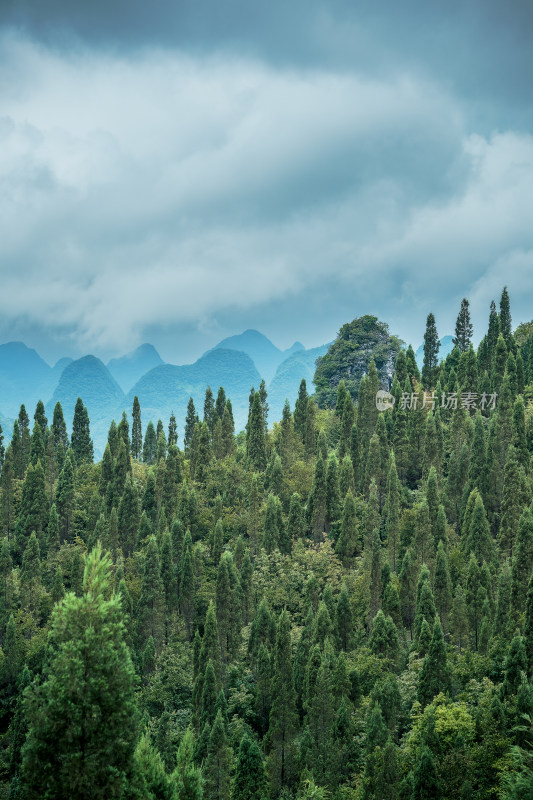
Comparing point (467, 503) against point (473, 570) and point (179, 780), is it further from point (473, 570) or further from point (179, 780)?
point (179, 780)

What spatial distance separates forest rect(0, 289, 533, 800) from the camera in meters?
14.7

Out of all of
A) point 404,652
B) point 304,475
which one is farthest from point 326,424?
point 404,652

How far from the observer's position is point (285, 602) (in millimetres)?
61750

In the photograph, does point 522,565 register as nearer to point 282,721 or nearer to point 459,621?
point 459,621

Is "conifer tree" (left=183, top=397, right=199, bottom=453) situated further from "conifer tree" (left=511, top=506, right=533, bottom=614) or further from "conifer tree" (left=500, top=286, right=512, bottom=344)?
"conifer tree" (left=511, top=506, right=533, bottom=614)

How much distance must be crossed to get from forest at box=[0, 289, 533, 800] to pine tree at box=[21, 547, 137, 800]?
0.04 meters

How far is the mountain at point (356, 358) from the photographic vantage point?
120500 mm

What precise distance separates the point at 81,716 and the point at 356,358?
11210 centimetres

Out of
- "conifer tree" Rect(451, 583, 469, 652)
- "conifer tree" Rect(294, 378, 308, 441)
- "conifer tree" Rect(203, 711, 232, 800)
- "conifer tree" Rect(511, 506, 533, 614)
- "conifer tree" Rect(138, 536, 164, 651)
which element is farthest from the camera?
"conifer tree" Rect(294, 378, 308, 441)

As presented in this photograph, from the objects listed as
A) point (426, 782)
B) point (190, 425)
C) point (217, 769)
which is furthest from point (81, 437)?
point (426, 782)

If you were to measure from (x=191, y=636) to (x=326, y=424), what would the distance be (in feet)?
134

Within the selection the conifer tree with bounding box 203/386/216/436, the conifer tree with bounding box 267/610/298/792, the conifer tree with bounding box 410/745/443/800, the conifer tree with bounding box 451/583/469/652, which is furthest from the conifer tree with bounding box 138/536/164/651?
the conifer tree with bounding box 203/386/216/436

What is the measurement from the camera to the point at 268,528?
223ft

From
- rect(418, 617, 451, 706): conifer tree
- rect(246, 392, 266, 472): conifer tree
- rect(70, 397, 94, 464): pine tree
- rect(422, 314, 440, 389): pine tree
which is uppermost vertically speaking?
rect(422, 314, 440, 389): pine tree
